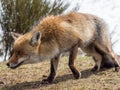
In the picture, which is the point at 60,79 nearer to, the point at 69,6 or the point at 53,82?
the point at 53,82

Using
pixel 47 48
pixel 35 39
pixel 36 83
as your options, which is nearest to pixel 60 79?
pixel 36 83

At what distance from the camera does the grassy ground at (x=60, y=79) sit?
8.64 meters

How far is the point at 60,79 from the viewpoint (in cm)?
932

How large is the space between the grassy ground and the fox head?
2.07ft

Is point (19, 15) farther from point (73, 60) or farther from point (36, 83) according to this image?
point (73, 60)

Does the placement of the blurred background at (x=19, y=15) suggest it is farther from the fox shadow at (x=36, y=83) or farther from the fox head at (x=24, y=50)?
the fox head at (x=24, y=50)

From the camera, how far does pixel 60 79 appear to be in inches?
367

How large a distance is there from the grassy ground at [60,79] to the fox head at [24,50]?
630 millimetres

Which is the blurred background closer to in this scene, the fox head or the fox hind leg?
the fox hind leg

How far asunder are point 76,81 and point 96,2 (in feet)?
91.8

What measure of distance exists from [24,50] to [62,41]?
80cm

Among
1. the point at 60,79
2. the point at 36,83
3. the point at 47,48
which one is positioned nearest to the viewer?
the point at 47,48

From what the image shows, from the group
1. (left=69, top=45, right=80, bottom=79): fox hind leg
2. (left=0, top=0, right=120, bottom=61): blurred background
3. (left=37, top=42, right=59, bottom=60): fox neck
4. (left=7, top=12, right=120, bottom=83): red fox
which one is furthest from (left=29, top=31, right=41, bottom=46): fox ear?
(left=0, top=0, right=120, bottom=61): blurred background

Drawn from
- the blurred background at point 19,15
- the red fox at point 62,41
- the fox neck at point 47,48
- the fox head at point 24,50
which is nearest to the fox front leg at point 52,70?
the red fox at point 62,41
